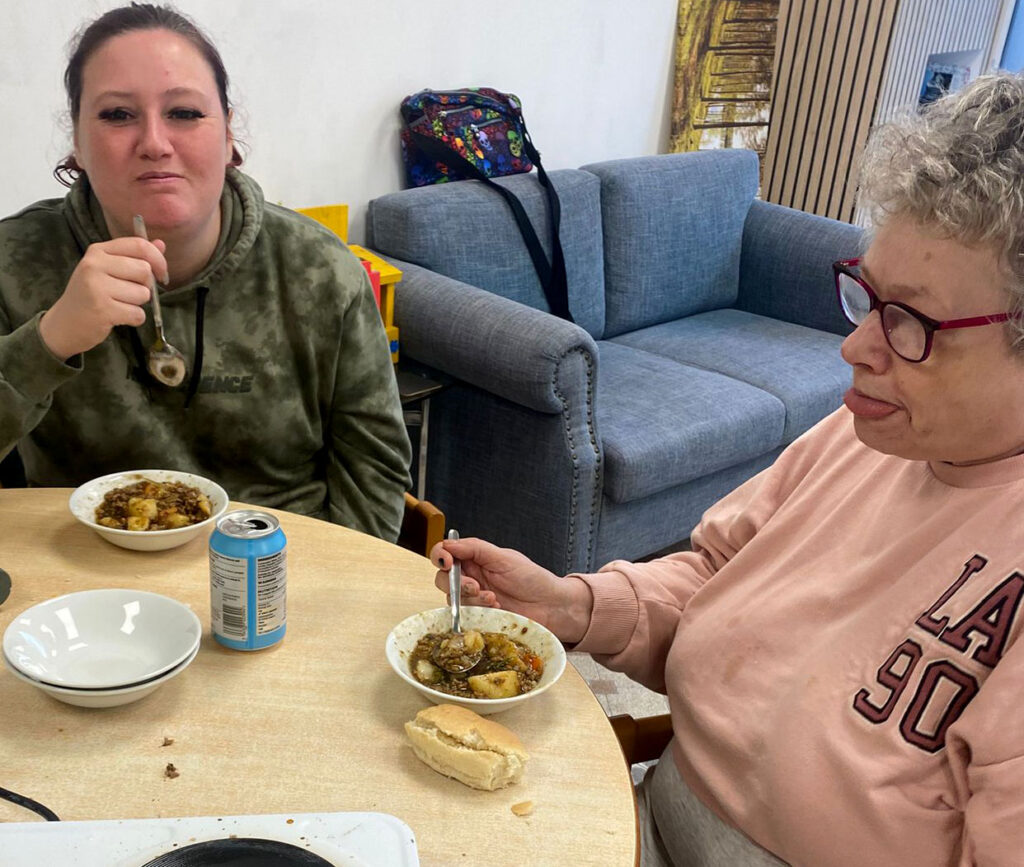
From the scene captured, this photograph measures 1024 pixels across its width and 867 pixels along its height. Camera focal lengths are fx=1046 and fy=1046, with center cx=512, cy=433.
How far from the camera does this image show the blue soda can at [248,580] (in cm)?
100

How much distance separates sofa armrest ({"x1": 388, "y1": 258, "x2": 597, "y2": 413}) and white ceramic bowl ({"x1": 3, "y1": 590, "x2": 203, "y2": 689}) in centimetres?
139

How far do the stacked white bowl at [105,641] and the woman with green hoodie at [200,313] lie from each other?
Result: 39 centimetres

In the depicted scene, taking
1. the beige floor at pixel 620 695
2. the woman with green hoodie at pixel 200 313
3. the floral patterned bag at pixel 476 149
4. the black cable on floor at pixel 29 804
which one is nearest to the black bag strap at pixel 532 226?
the floral patterned bag at pixel 476 149

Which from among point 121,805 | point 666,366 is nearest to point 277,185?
point 666,366

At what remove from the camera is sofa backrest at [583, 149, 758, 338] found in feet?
10.8

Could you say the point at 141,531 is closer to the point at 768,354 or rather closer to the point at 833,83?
the point at 768,354

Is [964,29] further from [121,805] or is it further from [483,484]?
[121,805]

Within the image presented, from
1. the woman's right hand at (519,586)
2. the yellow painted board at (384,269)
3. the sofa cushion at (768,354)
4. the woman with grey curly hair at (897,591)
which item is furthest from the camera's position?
the sofa cushion at (768,354)

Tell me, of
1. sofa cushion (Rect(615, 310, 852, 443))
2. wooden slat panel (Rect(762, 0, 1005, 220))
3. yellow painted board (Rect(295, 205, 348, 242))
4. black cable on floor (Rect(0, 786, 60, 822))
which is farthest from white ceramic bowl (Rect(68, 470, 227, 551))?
wooden slat panel (Rect(762, 0, 1005, 220))

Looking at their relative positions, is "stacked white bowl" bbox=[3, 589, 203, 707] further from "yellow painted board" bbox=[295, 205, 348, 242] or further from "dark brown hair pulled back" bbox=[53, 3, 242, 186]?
"yellow painted board" bbox=[295, 205, 348, 242]

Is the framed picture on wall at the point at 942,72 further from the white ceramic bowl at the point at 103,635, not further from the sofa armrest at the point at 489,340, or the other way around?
the white ceramic bowl at the point at 103,635

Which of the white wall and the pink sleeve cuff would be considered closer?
the pink sleeve cuff

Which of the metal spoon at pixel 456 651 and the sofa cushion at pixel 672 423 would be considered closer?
the metal spoon at pixel 456 651

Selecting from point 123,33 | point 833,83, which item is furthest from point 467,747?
point 833,83
